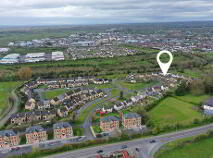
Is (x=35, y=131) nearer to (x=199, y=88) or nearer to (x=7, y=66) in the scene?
(x=199, y=88)

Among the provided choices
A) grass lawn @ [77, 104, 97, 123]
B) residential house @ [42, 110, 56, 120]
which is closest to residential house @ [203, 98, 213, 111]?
grass lawn @ [77, 104, 97, 123]

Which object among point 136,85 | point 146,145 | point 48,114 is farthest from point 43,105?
point 136,85

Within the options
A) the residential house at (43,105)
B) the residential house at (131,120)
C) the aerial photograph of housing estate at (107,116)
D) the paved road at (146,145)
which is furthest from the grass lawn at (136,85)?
the paved road at (146,145)

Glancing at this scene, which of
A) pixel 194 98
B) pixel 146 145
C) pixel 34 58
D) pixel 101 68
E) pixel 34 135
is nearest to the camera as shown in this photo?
pixel 146 145

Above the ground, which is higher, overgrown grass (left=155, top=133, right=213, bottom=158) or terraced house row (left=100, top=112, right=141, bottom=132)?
terraced house row (left=100, top=112, right=141, bottom=132)

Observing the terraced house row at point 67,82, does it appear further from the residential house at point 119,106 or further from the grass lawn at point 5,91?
the residential house at point 119,106

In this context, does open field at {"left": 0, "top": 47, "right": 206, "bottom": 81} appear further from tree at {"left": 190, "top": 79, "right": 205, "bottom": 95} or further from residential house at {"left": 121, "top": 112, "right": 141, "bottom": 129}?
residential house at {"left": 121, "top": 112, "right": 141, "bottom": 129}

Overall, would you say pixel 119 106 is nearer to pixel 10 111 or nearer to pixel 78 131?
pixel 78 131
